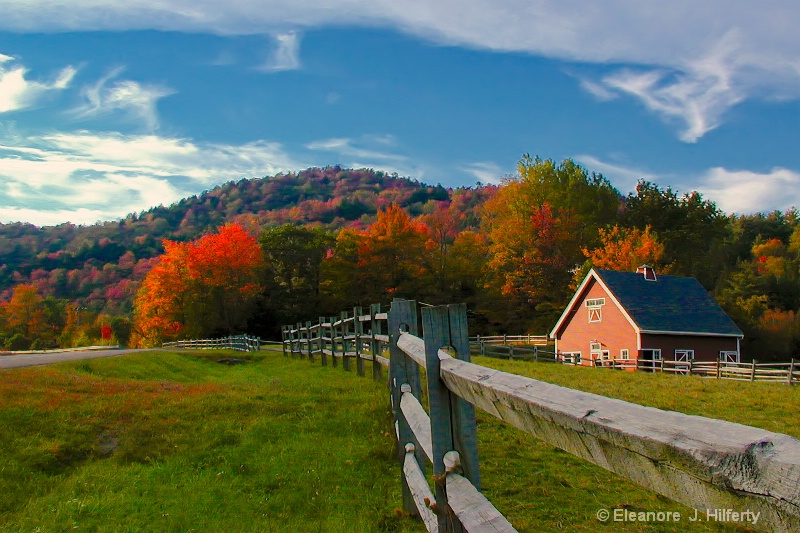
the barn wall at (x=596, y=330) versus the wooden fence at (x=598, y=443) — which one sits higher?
the wooden fence at (x=598, y=443)

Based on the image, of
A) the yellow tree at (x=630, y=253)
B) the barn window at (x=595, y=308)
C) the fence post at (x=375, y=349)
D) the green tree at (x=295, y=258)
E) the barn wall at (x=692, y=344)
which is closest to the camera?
the fence post at (x=375, y=349)

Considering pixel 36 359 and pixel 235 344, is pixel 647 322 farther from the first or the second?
pixel 36 359

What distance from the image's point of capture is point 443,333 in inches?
138

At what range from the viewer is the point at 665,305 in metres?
33.7

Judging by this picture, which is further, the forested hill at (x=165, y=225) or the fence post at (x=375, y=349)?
the forested hill at (x=165, y=225)

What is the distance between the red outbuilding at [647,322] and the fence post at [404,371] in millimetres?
26052

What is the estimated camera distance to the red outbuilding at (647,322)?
3212 centimetres

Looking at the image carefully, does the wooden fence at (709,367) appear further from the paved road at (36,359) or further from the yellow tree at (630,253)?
the paved road at (36,359)

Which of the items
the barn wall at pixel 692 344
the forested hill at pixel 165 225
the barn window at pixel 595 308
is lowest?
the barn wall at pixel 692 344

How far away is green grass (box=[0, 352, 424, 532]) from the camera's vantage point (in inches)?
201

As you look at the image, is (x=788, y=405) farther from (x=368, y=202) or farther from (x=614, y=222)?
(x=368, y=202)

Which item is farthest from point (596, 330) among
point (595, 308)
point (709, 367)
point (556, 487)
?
point (556, 487)

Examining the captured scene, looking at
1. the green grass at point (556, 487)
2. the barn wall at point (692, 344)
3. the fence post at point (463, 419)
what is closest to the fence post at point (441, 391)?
the fence post at point (463, 419)

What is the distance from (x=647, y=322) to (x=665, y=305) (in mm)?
2485
